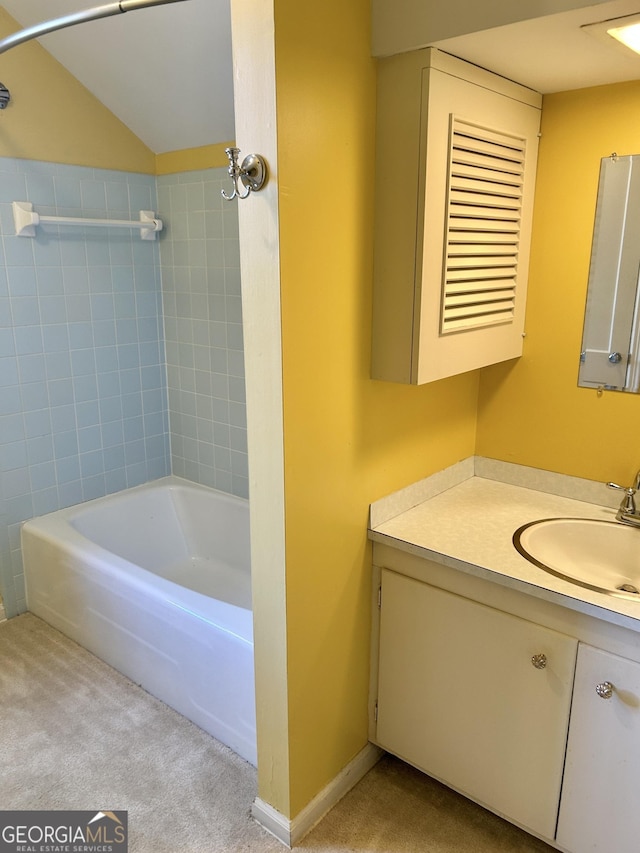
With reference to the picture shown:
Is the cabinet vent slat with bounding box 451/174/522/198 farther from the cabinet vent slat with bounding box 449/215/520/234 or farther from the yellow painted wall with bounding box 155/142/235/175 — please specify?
the yellow painted wall with bounding box 155/142/235/175

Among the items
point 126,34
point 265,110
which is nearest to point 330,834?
point 265,110

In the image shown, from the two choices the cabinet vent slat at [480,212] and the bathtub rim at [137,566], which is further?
the bathtub rim at [137,566]

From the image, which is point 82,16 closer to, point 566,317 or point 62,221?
point 62,221

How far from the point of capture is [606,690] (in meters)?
1.39

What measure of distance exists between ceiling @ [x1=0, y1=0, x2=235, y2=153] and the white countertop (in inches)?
62.2

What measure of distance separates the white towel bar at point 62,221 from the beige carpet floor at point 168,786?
1667 mm

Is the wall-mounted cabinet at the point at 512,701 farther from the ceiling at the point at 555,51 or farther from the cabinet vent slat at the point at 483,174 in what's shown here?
the ceiling at the point at 555,51

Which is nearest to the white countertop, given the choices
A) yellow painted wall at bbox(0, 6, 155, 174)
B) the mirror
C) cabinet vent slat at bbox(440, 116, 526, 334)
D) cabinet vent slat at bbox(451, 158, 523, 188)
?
the mirror

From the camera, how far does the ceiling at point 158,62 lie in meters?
2.01

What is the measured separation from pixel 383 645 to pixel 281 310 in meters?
1.00

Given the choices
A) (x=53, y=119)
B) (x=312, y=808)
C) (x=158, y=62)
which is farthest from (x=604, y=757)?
(x=53, y=119)

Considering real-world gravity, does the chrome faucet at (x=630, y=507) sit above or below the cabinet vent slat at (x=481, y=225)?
below

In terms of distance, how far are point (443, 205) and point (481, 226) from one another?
0.63 feet

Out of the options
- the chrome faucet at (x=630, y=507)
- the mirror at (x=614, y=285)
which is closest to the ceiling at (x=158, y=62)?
the mirror at (x=614, y=285)
